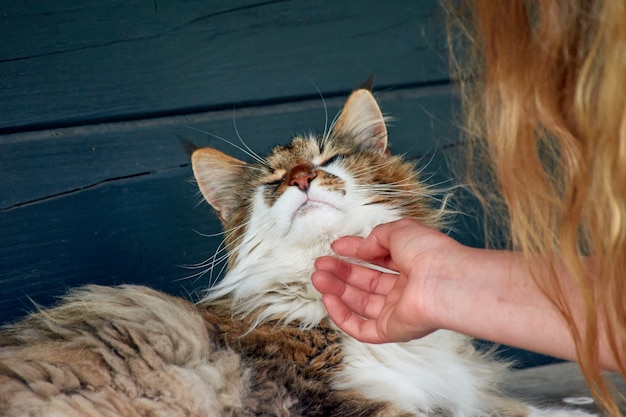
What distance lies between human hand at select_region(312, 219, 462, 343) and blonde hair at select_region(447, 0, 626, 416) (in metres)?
0.21

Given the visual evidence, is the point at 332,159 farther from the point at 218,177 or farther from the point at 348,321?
the point at 348,321

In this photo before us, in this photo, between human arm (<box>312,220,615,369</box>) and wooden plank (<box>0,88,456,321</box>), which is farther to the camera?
wooden plank (<box>0,88,456,321</box>)

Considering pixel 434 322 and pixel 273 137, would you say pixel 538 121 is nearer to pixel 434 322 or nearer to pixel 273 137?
pixel 434 322

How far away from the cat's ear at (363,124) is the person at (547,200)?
2.34ft

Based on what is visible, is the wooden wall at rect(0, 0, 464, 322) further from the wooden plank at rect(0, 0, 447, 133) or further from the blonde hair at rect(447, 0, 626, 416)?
the blonde hair at rect(447, 0, 626, 416)

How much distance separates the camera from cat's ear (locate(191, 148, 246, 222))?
2270mm

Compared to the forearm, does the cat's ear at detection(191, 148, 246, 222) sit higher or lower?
higher

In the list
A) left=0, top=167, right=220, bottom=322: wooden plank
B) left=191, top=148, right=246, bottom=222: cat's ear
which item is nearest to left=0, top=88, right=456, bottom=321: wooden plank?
left=0, top=167, right=220, bottom=322: wooden plank

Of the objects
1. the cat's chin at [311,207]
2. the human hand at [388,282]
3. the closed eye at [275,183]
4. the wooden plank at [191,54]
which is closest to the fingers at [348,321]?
the human hand at [388,282]

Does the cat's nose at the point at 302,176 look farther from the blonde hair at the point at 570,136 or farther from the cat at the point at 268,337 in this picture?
the blonde hair at the point at 570,136

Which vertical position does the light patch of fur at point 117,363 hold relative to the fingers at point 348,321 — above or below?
below

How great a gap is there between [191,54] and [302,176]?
0.79m

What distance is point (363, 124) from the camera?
237 centimetres

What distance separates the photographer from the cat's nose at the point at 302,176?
2.10 metres
